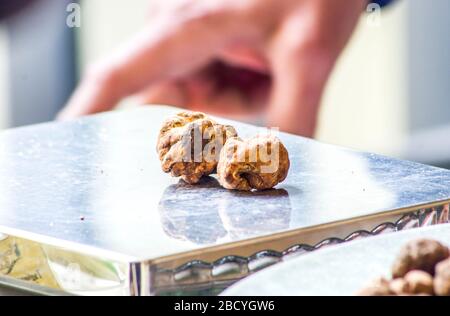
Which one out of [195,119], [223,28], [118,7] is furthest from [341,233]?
[118,7]

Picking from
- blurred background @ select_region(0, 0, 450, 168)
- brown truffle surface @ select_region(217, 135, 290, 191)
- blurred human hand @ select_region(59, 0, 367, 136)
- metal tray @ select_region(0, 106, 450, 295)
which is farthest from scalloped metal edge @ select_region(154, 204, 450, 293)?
blurred background @ select_region(0, 0, 450, 168)

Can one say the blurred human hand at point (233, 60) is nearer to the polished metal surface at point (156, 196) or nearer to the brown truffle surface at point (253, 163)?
the polished metal surface at point (156, 196)

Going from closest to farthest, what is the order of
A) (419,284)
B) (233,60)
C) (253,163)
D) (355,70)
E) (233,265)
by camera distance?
(419,284) → (233,265) → (253,163) → (233,60) → (355,70)

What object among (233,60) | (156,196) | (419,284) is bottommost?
(419,284)

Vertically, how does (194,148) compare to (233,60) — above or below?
below

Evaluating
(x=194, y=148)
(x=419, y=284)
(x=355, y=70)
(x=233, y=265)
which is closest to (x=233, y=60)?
(x=355, y=70)

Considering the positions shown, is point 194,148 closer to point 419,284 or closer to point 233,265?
point 233,265

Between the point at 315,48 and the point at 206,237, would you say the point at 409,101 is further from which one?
the point at 206,237

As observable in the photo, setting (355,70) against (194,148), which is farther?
(355,70)
